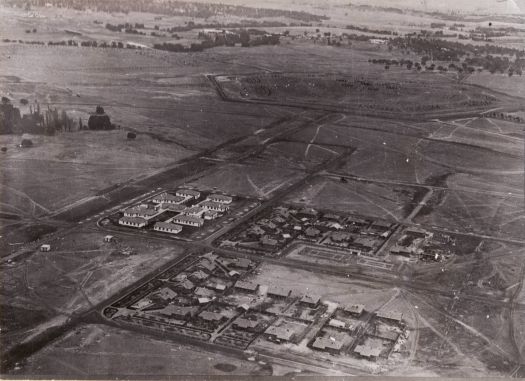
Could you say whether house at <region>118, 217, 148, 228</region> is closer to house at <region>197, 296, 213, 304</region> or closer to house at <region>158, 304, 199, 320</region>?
house at <region>197, 296, 213, 304</region>

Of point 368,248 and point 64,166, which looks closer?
point 368,248

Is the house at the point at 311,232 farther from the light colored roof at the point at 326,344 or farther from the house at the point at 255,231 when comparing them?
the light colored roof at the point at 326,344

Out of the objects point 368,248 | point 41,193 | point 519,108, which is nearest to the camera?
point 368,248

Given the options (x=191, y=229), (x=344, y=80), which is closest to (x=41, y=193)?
(x=191, y=229)

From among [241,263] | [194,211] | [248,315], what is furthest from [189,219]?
[248,315]

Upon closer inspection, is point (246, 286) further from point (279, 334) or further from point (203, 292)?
point (279, 334)

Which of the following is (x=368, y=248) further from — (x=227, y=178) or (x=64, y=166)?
(x=64, y=166)

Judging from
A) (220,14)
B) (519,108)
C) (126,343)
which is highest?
(220,14)
